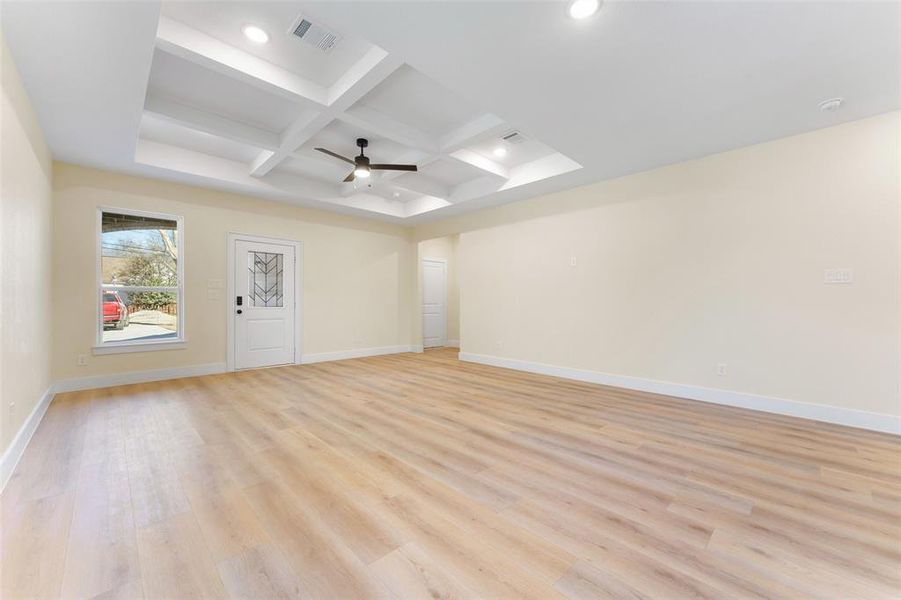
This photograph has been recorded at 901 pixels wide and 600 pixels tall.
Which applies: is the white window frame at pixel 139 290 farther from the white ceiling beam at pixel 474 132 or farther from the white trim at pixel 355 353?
the white ceiling beam at pixel 474 132

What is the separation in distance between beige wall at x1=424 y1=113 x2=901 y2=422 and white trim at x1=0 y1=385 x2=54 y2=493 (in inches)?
208

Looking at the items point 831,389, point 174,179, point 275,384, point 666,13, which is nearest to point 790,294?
point 831,389

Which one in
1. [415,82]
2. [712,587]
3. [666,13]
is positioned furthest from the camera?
[415,82]

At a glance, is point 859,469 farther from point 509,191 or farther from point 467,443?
point 509,191

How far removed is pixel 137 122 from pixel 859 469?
6382mm

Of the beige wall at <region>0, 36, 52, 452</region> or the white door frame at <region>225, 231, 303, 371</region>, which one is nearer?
the beige wall at <region>0, 36, 52, 452</region>

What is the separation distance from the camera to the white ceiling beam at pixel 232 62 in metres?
2.51

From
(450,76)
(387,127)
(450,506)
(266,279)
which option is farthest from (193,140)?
(450,506)

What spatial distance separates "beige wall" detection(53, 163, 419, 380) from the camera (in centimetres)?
432

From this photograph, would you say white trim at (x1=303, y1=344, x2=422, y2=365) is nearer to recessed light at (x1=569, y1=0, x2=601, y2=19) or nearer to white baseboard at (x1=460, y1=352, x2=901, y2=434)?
white baseboard at (x1=460, y1=352, x2=901, y2=434)

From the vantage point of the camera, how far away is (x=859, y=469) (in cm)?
238

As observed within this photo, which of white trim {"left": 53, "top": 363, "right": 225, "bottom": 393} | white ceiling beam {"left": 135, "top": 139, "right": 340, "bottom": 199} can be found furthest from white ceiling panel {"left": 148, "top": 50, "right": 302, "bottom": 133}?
white trim {"left": 53, "top": 363, "right": 225, "bottom": 393}

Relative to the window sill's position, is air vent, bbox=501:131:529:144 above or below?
above

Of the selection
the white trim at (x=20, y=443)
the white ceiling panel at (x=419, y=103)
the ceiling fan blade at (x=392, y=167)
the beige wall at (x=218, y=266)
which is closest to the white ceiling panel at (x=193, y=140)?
the beige wall at (x=218, y=266)
